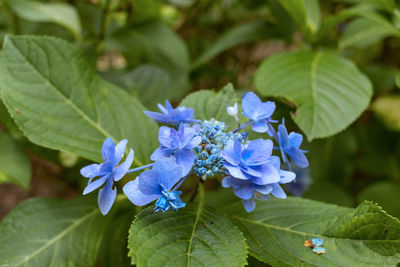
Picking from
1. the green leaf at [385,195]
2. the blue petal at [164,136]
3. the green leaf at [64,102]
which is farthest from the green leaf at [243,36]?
the blue petal at [164,136]

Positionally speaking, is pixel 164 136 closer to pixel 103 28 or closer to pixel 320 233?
pixel 320 233

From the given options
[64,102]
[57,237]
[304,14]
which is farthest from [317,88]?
[57,237]

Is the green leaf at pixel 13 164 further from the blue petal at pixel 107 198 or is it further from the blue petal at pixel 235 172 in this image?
the blue petal at pixel 235 172

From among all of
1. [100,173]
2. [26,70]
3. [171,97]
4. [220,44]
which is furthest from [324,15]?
[100,173]

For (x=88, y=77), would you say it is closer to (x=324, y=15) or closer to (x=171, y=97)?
(x=171, y=97)

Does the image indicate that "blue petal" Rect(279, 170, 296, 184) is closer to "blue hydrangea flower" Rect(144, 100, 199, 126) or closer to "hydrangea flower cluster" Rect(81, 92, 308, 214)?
"hydrangea flower cluster" Rect(81, 92, 308, 214)

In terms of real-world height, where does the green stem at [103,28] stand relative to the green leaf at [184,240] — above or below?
above
